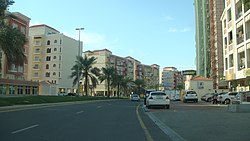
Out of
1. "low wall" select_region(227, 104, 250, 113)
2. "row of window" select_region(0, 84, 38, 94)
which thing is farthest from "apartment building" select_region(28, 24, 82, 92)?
"low wall" select_region(227, 104, 250, 113)

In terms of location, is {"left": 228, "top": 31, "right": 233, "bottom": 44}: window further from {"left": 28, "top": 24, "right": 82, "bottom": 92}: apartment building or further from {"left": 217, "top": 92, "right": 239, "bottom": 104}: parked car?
{"left": 28, "top": 24, "right": 82, "bottom": 92}: apartment building

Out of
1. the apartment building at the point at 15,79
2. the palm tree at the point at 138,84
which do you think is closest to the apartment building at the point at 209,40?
the palm tree at the point at 138,84

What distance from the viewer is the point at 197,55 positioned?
3752 inches

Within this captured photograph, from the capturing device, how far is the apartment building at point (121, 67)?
140750 millimetres

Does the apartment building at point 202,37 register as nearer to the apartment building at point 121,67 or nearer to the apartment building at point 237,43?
the apartment building at point 237,43

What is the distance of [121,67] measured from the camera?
15638 cm

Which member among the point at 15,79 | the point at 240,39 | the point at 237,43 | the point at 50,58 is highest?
the point at 50,58

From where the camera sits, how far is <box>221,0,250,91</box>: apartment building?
38312mm

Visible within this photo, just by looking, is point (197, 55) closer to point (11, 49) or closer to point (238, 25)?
point (238, 25)

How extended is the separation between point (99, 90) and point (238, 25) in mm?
103398

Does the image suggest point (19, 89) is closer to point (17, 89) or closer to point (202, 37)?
point (17, 89)

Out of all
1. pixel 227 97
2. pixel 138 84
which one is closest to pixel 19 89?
pixel 227 97

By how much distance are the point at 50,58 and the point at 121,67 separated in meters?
52.6

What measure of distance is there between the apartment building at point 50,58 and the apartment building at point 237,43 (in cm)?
6987
